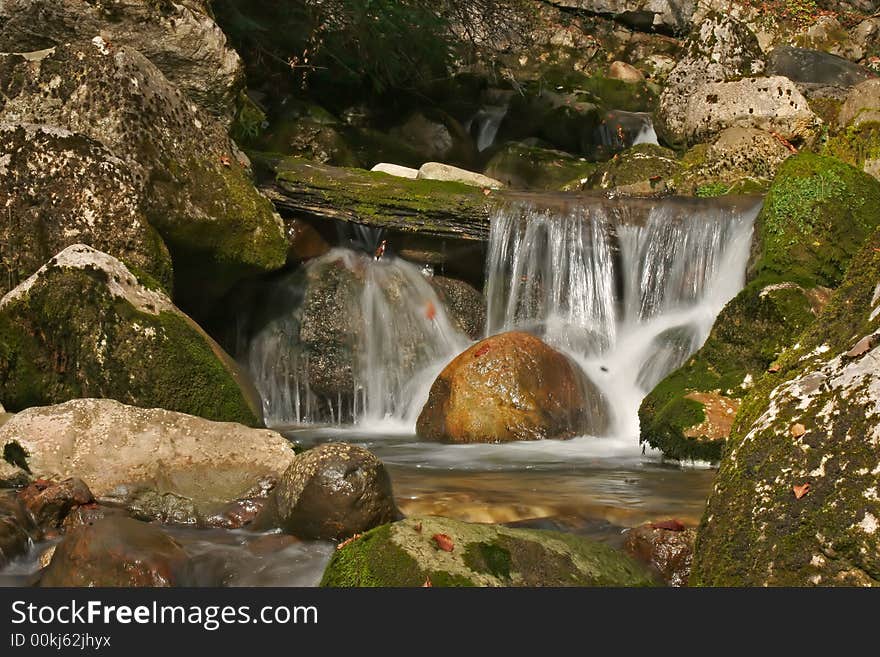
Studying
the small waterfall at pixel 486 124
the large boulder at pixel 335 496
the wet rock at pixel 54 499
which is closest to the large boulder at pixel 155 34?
the wet rock at pixel 54 499

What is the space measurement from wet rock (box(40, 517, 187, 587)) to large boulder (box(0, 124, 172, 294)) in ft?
14.0

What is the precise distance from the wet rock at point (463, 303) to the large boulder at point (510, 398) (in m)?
2.27

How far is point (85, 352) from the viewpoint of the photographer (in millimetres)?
7574

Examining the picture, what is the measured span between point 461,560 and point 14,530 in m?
2.60

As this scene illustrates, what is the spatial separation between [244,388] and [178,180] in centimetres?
217

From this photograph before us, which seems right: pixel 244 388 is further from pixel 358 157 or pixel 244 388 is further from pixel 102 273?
pixel 358 157

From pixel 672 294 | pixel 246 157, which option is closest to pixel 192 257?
pixel 246 157

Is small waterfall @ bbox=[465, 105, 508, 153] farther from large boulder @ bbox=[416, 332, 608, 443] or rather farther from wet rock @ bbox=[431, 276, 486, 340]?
large boulder @ bbox=[416, 332, 608, 443]

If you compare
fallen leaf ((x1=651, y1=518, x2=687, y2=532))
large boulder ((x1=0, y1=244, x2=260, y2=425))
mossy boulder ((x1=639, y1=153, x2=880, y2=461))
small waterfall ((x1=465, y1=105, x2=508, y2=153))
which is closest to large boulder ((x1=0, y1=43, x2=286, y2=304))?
large boulder ((x1=0, y1=244, x2=260, y2=425))

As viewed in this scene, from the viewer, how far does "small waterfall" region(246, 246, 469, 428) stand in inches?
439

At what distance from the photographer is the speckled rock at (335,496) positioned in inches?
210

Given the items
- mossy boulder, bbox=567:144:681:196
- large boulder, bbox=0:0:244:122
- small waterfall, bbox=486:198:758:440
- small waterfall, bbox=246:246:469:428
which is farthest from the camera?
mossy boulder, bbox=567:144:681:196

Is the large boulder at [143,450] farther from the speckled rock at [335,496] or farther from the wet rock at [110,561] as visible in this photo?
the wet rock at [110,561]

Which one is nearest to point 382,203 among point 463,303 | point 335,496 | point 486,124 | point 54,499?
point 463,303
